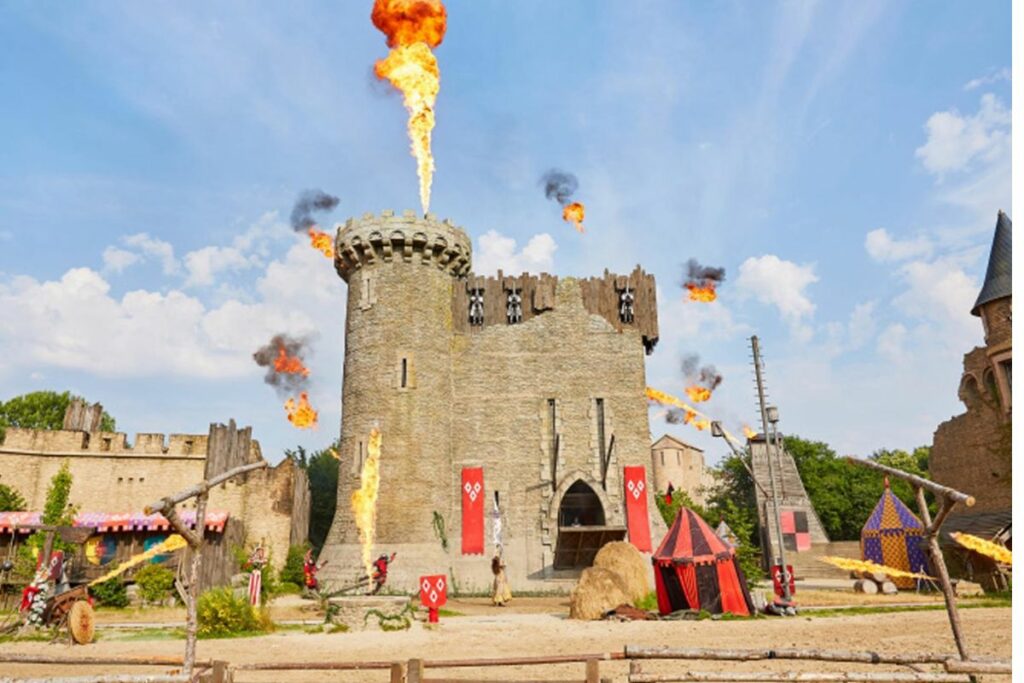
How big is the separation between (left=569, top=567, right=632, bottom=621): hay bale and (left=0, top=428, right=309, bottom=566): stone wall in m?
14.4

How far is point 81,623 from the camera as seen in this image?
13719mm

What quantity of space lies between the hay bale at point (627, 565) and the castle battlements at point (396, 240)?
42.7ft

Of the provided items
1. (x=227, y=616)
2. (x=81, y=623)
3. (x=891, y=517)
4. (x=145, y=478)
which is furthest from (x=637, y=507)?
(x=145, y=478)

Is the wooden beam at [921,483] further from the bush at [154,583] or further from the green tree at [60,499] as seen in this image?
the green tree at [60,499]

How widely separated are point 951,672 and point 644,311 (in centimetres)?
2121

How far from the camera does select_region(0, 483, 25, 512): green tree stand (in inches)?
1009

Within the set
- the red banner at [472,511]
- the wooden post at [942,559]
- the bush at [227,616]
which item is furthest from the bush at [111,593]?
the wooden post at [942,559]

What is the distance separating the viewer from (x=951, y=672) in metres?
6.60

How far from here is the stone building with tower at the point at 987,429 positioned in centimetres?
2372

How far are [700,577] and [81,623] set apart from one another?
13.8 meters

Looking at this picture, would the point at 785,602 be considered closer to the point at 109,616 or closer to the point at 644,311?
the point at 644,311

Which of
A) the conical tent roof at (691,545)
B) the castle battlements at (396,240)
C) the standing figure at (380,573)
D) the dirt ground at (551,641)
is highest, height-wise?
the castle battlements at (396,240)

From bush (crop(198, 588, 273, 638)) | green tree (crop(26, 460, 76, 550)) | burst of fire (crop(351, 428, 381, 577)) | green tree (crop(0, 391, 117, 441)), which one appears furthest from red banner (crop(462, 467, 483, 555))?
green tree (crop(0, 391, 117, 441))

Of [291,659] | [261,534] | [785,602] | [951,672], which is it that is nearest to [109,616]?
[261,534]
